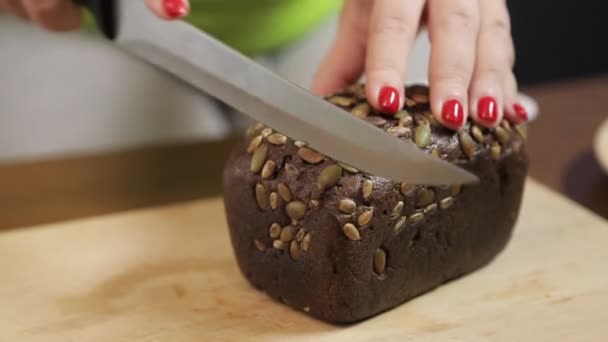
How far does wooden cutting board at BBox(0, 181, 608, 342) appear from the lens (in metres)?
1.03

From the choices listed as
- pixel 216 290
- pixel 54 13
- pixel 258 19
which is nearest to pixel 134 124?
pixel 258 19

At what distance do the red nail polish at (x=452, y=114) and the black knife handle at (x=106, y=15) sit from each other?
0.42 metres

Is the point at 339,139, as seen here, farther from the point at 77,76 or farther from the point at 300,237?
the point at 77,76

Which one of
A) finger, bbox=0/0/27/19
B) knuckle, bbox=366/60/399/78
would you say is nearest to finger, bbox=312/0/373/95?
knuckle, bbox=366/60/399/78

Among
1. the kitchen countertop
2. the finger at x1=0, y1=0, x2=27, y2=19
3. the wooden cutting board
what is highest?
the finger at x1=0, y1=0, x2=27, y2=19

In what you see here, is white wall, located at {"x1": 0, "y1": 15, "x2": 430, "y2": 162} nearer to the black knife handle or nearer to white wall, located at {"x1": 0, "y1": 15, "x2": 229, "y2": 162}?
white wall, located at {"x1": 0, "y1": 15, "x2": 229, "y2": 162}

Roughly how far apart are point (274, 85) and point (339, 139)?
96mm

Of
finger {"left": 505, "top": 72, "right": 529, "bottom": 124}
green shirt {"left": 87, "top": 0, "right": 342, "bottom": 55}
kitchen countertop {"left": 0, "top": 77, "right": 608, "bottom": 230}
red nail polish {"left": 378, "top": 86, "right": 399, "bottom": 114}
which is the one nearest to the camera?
red nail polish {"left": 378, "top": 86, "right": 399, "bottom": 114}

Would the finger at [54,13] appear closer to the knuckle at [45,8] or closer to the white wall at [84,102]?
the knuckle at [45,8]

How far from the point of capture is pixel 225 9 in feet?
6.02

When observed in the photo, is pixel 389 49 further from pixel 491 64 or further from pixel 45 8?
pixel 45 8

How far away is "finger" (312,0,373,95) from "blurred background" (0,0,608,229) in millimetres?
308

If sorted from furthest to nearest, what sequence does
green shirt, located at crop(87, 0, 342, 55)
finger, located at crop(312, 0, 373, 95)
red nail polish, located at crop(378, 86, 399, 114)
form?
green shirt, located at crop(87, 0, 342, 55)
finger, located at crop(312, 0, 373, 95)
red nail polish, located at crop(378, 86, 399, 114)

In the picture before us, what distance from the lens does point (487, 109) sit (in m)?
1.09
